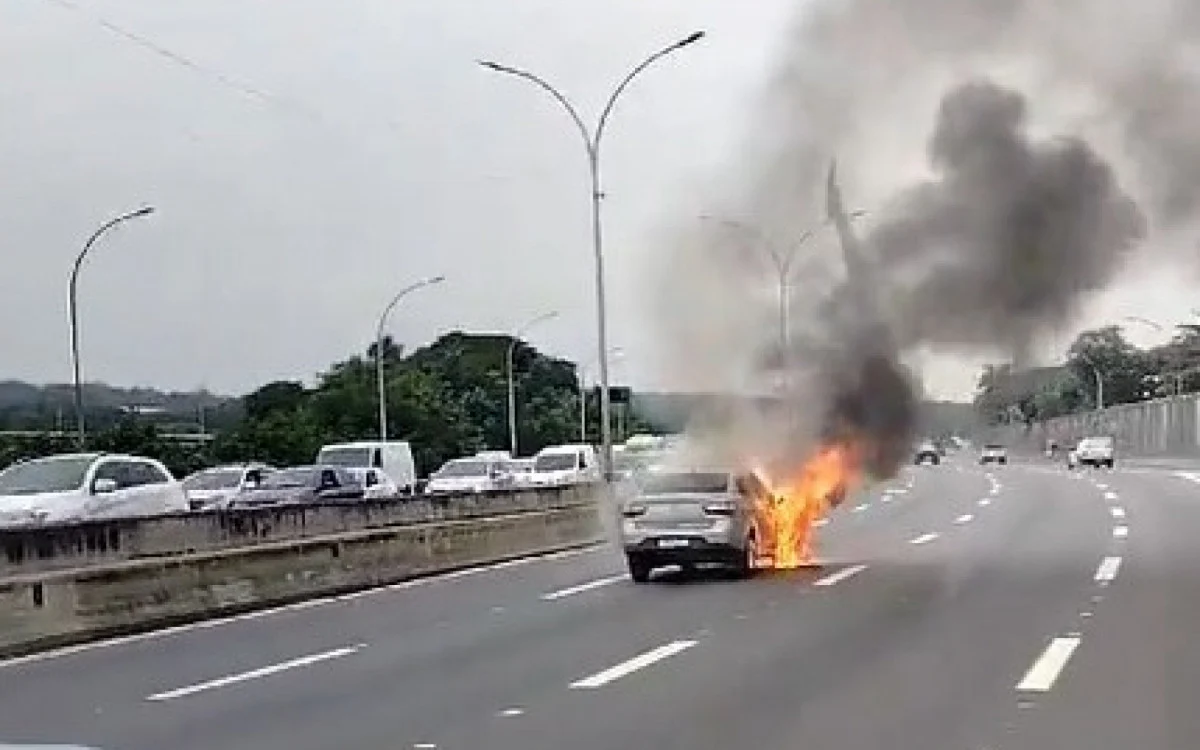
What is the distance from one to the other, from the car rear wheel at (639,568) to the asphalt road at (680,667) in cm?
49

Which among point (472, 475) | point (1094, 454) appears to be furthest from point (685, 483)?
point (1094, 454)

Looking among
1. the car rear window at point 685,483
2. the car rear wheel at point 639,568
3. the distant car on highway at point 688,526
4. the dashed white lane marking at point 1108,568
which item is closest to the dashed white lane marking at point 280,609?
the car rear wheel at point 639,568

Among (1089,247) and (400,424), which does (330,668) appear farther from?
(400,424)

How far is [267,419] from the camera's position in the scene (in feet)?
246

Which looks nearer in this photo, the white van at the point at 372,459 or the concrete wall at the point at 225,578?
the concrete wall at the point at 225,578

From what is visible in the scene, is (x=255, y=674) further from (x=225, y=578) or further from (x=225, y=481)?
(x=225, y=481)

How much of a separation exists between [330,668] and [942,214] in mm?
16301

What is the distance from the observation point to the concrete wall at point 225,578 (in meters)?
18.7

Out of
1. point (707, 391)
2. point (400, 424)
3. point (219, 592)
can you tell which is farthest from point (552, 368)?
point (219, 592)

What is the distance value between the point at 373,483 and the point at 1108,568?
23.0 m

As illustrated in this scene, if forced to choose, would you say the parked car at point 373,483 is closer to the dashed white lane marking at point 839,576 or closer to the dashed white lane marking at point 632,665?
the dashed white lane marking at point 839,576

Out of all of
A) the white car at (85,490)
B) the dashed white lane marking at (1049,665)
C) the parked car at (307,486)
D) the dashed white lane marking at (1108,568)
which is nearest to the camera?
the dashed white lane marking at (1049,665)

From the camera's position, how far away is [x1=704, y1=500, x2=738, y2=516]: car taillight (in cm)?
2516

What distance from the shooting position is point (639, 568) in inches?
1016
